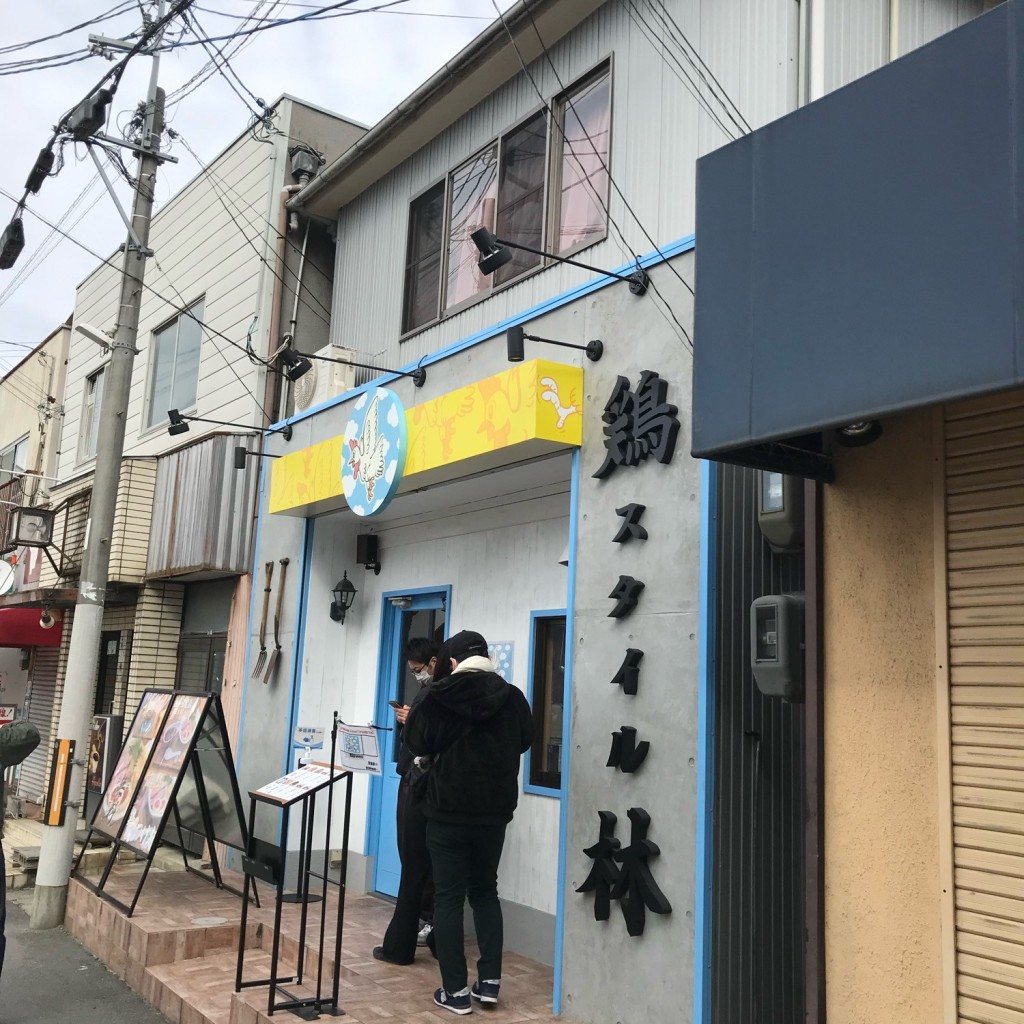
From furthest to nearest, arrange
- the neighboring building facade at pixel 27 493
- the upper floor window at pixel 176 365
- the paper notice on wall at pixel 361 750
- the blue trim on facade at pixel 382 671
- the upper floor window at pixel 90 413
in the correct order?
the upper floor window at pixel 90 413
the neighboring building facade at pixel 27 493
the upper floor window at pixel 176 365
the blue trim on facade at pixel 382 671
the paper notice on wall at pixel 361 750

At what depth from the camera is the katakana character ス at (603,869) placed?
17.2 feet

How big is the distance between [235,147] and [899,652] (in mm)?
10882

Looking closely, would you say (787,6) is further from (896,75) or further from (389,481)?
(389,481)

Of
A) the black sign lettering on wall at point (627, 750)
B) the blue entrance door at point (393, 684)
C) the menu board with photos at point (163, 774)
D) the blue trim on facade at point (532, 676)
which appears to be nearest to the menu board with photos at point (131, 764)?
the menu board with photos at point (163, 774)

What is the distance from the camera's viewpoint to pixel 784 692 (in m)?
4.40

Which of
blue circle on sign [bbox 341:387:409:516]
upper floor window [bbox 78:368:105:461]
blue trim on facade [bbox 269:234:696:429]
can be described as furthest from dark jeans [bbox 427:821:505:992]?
upper floor window [bbox 78:368:105:461]

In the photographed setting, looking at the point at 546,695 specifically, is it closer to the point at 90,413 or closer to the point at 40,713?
the point at 90,413

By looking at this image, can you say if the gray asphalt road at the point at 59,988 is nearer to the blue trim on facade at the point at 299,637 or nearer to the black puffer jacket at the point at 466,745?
the blue trim on facade at the point at 299,637

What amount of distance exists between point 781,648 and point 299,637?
5.67m

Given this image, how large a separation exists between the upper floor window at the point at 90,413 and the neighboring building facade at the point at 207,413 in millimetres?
2317

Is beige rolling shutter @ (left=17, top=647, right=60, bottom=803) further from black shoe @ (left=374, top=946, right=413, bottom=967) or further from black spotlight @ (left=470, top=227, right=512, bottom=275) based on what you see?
black spotlight @ (left=470, top=227, right=512, bottom=275)

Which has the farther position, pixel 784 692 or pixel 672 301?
pixel 672 301

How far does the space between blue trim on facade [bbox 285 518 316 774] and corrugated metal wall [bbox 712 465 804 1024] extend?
4.97 metres

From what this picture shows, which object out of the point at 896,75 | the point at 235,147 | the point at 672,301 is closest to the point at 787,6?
the point at 672,301
